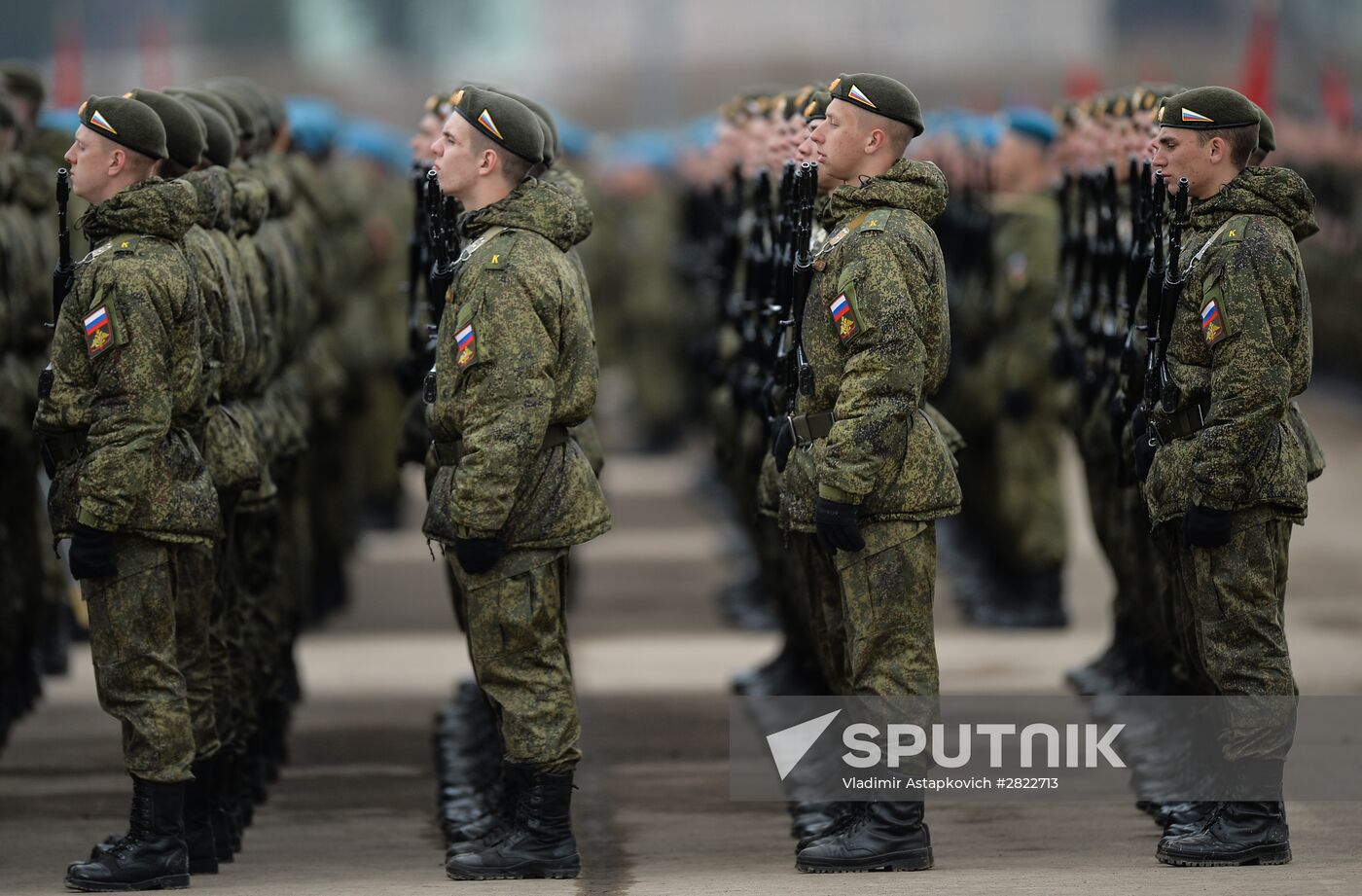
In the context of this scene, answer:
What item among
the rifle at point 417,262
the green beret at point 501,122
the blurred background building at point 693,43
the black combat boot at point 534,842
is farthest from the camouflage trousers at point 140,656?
the blurred background building at point 693,43

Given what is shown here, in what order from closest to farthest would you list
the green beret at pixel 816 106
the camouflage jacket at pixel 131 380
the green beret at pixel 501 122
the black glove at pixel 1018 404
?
the camouflage jacket at pixel 131 380
the green beret at pixel 501 122
the green beret at pixel 816 106
the black glove at pixel 1018 404

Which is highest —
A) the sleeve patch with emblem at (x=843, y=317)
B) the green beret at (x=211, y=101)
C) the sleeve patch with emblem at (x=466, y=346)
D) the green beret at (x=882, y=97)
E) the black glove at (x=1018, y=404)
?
the green beret at (x=882, y=97)

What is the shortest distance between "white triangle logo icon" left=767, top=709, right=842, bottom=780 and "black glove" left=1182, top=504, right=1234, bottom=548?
5.25 feet

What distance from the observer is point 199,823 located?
25.5 ft

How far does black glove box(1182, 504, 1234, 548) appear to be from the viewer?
727 cm

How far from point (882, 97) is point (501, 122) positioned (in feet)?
3.49

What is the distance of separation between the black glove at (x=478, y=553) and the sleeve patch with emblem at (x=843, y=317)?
1097mm

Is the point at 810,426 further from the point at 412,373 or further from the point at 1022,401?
the point at 1022,401

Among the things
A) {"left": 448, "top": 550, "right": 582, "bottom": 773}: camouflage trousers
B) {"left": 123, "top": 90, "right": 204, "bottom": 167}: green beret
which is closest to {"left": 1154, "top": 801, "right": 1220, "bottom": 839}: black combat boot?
{"left": 448, "top": 550, "right": 582, "bottom": 773}: camouflage trousers

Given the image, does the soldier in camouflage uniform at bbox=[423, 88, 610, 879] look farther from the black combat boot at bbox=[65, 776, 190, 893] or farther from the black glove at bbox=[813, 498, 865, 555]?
the black combat boot at bbox=[65, 776, 190, 893]

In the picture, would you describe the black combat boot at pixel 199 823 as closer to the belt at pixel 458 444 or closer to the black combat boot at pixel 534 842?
the black combat boot at pixel 534 842

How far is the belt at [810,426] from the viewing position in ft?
24.9

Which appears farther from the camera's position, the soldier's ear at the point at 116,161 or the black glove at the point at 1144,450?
the black glove at the point at 1144,450

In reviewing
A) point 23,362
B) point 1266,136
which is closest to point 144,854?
point 23,362
